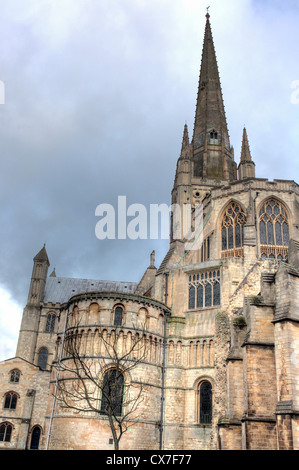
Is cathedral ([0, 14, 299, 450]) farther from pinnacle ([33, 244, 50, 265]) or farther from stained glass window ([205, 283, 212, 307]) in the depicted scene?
pinnacle ([33, 244, 50, 265])

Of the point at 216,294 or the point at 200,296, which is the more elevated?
the point at 200,296

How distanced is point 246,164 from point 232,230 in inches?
508

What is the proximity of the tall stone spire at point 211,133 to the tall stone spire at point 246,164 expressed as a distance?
4.80 metres

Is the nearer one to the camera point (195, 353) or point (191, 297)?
point (195, 353)

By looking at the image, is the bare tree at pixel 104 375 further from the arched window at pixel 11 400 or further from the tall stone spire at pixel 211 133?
the tall stone spire at pixel 211 133

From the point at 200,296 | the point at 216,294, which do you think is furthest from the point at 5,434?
the point at 216,294

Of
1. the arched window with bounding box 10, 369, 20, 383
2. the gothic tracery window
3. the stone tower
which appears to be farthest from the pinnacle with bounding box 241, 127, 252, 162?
the arched window with bounding box 10, 369, 20, 383

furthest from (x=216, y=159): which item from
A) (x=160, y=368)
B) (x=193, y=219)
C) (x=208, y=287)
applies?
(x=160, y=368)

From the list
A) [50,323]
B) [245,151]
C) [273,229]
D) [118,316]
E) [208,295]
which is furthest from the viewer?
[50,323]

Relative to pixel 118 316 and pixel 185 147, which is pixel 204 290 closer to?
pixel 118 316

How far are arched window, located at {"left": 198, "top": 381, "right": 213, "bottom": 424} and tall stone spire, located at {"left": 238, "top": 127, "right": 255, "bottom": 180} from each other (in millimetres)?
25722

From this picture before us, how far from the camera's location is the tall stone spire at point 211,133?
55897mm

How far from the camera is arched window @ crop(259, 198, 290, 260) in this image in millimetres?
37469

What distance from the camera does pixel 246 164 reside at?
4944 centimetres
